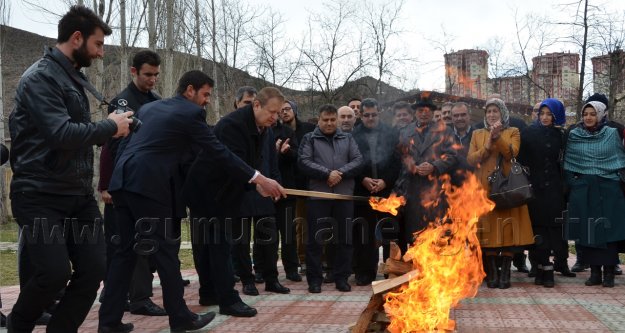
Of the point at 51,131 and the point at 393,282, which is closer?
the point at 51,131

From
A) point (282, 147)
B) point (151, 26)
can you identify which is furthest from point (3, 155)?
point (151, 26)

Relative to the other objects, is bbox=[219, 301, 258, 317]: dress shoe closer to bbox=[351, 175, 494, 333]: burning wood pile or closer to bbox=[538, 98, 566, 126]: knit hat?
bbox=[351, 175, 494, 333]: burning wood pile

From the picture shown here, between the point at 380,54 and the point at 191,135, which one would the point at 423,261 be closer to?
the point at 191,135

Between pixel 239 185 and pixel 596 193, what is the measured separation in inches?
177

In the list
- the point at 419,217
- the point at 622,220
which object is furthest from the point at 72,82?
the point at 622,220

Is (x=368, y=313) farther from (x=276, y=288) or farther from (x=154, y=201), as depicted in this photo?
(x=276, y=288)

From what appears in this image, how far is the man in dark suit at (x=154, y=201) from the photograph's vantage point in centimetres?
473

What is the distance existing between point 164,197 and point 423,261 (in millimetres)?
2128

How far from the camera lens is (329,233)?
23.6 feet

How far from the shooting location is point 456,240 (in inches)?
201

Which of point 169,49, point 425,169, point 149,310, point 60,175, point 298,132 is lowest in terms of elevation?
point 149,310

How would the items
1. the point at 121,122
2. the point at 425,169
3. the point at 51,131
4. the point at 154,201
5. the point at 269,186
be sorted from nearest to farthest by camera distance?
the point at 51,131 → the point at 121,122 → the point at 154,201 → the point at 269,186 → the point at 425,169

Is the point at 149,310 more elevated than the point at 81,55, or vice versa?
the point at 81,55

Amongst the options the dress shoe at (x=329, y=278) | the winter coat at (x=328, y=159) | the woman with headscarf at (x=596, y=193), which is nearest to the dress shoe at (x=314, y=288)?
the dress shoe at (x=329, y=278)
